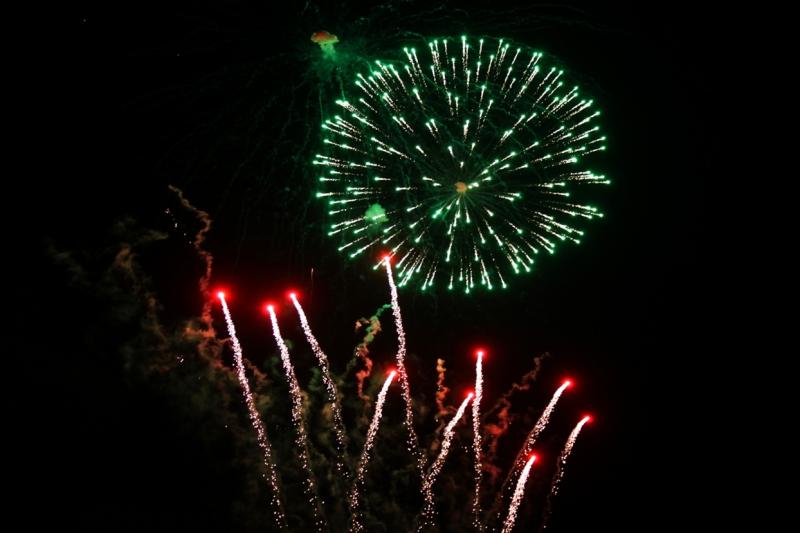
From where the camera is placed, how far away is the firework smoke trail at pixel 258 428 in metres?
12.0

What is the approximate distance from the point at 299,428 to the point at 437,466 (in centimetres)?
346

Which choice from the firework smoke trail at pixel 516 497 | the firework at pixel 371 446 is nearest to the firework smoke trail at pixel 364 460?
the firework at pixel 371 446

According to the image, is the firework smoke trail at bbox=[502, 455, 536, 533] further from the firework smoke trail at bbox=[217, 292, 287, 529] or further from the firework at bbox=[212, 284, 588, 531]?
the firework smoke trail at bbox=[217, 292, 287, 529]

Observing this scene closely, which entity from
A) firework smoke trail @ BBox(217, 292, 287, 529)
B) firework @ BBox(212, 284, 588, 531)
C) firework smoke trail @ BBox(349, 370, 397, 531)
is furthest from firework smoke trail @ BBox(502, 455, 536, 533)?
firework smoke trail @ BBox(217, 292, 287, 529)

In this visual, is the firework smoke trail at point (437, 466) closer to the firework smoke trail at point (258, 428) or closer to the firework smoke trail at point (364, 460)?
the firework smoke trail at point (364, 460)

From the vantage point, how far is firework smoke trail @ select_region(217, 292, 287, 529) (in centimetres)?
1196

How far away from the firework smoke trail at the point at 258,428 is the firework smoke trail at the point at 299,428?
2.41ft

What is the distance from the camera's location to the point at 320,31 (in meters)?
9.12

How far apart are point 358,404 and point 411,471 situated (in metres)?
3.77

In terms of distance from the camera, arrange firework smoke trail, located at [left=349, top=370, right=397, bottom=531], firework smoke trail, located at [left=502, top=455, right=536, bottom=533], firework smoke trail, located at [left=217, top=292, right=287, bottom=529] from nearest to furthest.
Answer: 1. firework smoke trail, located at [left=217, top=292, right=287, bottom=529]
2. firework smoke trail, located at [left=502, top=455, right=536, bottom=533]
3. firework smoke trail, located at [left=349, top=370, right=397, bottom=531]

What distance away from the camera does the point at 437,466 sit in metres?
15.1

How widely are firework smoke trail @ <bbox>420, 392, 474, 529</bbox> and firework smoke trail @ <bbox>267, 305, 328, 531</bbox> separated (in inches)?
103

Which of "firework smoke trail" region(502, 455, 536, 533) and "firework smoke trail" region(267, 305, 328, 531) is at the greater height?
"firework smoke trail" region(267, 305, 328, 531)

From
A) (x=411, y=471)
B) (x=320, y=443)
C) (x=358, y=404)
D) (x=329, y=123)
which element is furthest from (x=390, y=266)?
(x=411, y=471)
